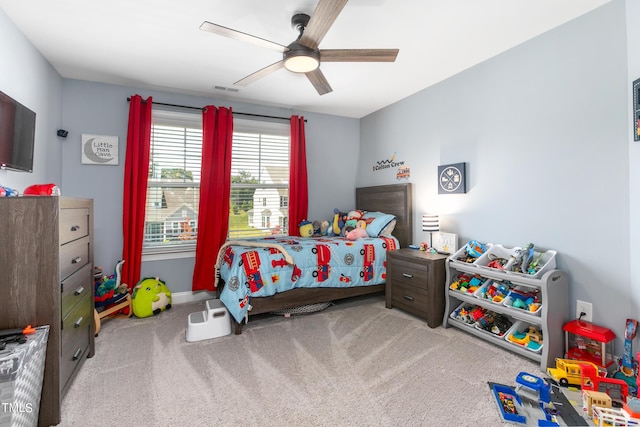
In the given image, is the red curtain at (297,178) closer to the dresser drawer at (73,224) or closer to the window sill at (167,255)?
the window sill at (167,255)

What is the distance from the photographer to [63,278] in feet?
5.41

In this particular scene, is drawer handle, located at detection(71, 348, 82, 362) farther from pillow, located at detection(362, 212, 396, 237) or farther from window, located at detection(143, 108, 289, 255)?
pillow, located at detection(362, 212, 396, 237)

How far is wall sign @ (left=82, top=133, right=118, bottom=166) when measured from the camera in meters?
3.09

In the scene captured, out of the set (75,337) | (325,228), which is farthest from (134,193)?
(325,228)

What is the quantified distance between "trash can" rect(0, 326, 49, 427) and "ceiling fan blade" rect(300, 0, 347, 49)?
2.13 meters

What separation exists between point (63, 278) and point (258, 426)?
4.42 ft

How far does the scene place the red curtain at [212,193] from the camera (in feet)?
11.2

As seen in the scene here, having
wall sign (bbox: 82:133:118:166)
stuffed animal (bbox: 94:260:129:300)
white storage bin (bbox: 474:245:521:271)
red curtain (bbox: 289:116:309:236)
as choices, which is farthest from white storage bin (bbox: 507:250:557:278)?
wall sign (bbox: 82:133:118:166)

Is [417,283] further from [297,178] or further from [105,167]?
[105,167]

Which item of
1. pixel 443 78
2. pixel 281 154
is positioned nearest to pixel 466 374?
pixel 443 78

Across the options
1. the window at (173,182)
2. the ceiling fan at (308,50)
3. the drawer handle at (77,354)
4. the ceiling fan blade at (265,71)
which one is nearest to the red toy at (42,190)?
the drawer handle at (77,354)

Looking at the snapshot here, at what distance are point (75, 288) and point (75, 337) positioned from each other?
32 centimetres

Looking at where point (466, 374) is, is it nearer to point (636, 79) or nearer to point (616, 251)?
point (616, 251)

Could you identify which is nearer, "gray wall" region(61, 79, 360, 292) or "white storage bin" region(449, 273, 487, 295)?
"white storage bin" region(449, 273, 487, 295)
